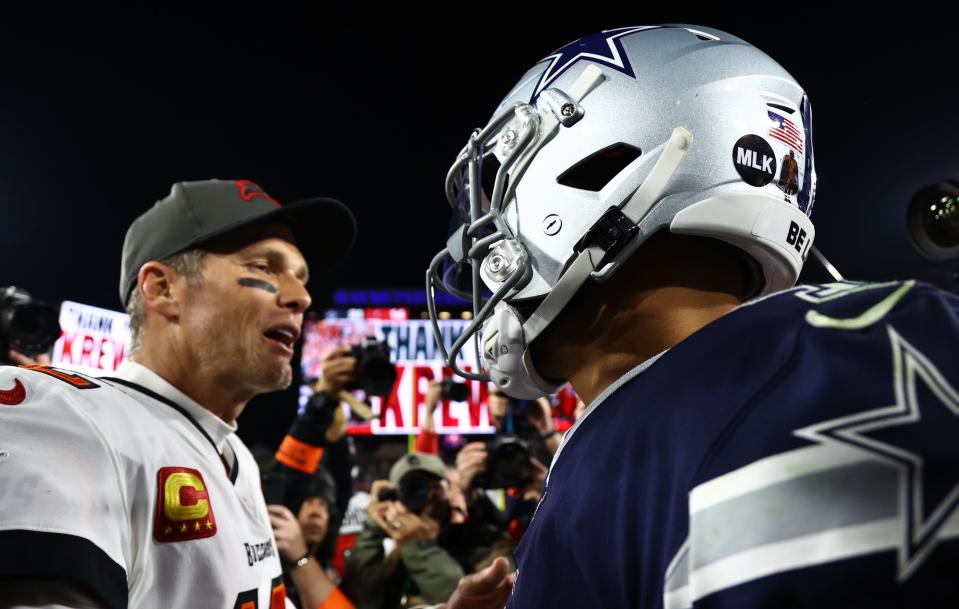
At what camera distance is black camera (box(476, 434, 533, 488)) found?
3.97 metres

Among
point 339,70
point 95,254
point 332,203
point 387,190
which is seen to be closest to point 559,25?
point 339,70

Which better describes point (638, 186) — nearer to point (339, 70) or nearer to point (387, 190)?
point (339, 70)

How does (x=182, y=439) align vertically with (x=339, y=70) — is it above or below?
below

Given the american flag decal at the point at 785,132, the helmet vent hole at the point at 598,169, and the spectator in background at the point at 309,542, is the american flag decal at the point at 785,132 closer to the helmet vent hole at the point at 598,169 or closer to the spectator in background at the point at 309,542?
the helmet vent hole at the point at 598,169

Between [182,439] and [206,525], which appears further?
[182,439]

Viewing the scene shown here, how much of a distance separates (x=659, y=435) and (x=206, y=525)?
1.16 metres

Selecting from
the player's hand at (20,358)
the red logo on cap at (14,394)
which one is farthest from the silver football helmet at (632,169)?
the player's hand at (20,358)

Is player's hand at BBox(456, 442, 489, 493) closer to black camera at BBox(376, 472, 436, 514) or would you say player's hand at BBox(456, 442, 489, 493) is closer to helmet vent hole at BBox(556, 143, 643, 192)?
black camera at BBox(376, 472, 436, 514)

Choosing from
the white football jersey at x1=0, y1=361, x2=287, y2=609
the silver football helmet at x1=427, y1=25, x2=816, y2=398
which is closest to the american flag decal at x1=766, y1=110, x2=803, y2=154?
the silver football helmet at x1=427, y1=25, x2=816, y2=398

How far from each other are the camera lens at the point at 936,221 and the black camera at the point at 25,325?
3.91 metres

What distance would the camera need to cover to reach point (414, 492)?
3.81m

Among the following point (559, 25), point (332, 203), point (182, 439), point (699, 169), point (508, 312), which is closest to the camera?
point (699, 169)

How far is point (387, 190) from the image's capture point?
452 inches

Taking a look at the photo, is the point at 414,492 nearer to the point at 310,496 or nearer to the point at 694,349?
the point at 310,496
